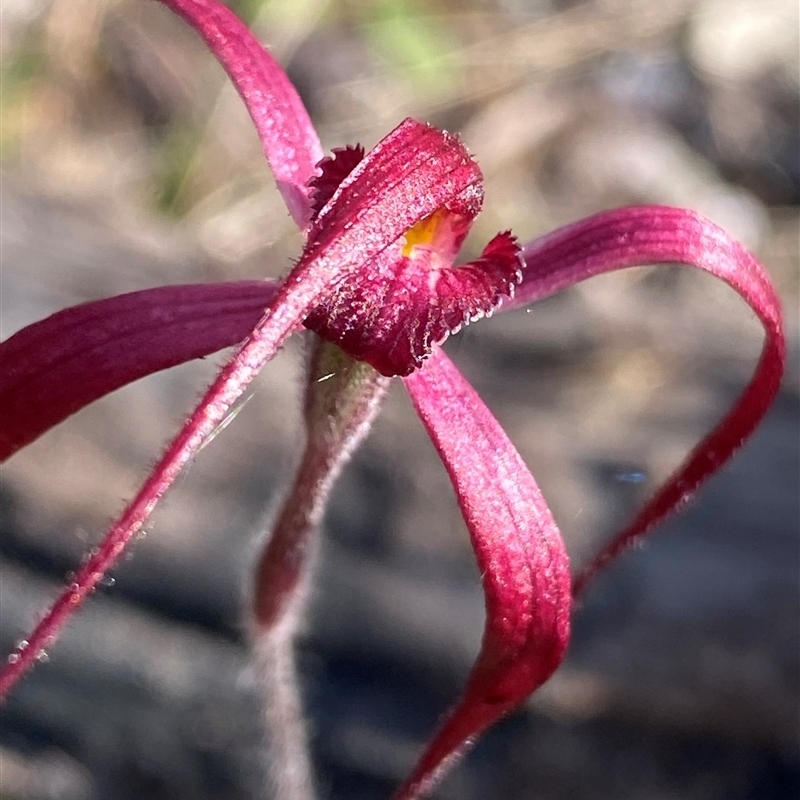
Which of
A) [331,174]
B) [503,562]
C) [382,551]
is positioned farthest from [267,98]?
[382,551]

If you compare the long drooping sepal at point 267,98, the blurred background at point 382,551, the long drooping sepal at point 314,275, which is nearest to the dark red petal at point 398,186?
the long drooping sepal at point 314,275

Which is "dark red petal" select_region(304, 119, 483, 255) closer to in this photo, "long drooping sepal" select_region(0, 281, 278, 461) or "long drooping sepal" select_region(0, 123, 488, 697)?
"long drooping sepal" select_region(0, 123, 488, 697)

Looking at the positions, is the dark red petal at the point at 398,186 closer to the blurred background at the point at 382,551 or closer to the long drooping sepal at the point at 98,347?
the long drooping sepal at the point at 98,347

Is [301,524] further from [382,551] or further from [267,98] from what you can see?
[382,551]

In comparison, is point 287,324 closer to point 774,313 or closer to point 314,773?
point 774,313

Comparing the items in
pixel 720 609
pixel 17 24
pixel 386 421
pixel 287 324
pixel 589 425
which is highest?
pixel 17 24

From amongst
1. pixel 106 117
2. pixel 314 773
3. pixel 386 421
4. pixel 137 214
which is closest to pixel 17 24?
pixel 106 117
